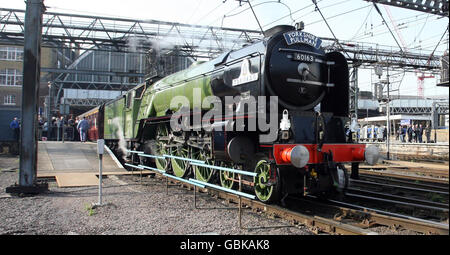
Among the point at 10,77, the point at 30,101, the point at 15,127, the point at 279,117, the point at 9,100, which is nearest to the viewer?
the point at 279,117

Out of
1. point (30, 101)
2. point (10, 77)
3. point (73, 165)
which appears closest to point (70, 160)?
point (73, 165)

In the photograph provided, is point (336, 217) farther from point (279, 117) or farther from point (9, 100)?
point (9, 100)

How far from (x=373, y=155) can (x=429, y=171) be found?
6.99 meters

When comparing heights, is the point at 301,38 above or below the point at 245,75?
above

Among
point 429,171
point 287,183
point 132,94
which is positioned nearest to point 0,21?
point 132,94

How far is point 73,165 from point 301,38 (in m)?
9.79

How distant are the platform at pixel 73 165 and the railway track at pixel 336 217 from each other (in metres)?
5.12

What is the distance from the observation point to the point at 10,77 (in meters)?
49.0

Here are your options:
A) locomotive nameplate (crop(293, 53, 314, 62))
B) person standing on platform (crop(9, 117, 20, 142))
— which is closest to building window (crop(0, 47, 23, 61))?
person standing on platform (crop(9, 117, 20, 142))

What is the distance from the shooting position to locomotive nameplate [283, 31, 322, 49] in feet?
23.1

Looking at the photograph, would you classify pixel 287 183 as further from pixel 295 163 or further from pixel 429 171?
pixel 429 171

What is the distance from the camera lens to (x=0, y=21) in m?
20.6

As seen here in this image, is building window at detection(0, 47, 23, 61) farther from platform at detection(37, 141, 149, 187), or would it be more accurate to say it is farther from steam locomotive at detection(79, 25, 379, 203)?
steam locomotive at detection(79, 25, 379, 203)

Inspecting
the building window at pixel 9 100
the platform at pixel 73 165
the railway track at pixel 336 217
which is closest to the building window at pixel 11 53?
the building window at pixel 9 100
